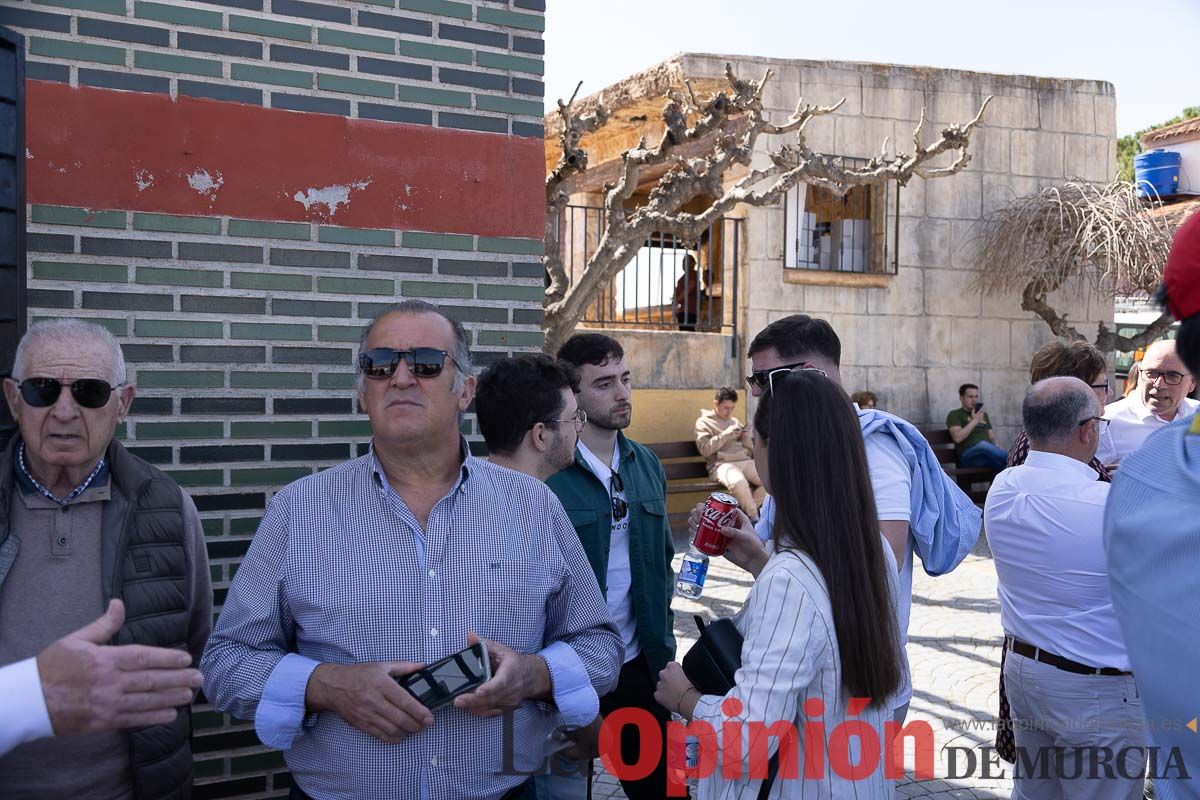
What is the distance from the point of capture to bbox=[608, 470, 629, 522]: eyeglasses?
3.66m

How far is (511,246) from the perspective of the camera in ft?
12.9

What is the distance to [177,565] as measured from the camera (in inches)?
110

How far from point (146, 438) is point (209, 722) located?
97cm

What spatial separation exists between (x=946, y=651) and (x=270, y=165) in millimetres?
5652

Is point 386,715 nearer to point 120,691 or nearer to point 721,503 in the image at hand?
→ point 120,691

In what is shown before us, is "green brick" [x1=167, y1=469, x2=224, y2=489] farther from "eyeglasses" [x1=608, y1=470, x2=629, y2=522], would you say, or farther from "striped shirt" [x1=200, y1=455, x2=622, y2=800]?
"eyeglasses" [x1=608, y1=470, x2=629, y2=522]

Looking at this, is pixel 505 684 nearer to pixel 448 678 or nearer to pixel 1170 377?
pixel 448 678

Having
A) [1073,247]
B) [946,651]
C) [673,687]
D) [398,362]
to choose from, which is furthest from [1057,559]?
[1073,247]

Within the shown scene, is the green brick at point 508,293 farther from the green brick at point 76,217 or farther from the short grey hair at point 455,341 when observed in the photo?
the green brick at point 76,217

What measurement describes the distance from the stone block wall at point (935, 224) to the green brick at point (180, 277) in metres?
9.73

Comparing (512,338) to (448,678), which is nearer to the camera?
(448,678)

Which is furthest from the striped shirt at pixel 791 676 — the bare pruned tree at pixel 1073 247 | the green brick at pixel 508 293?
the bare pruned tree at pixel 1073 247

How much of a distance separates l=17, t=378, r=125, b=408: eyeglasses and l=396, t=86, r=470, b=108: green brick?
1575mm

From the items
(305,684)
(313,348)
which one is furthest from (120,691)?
(313,348)
